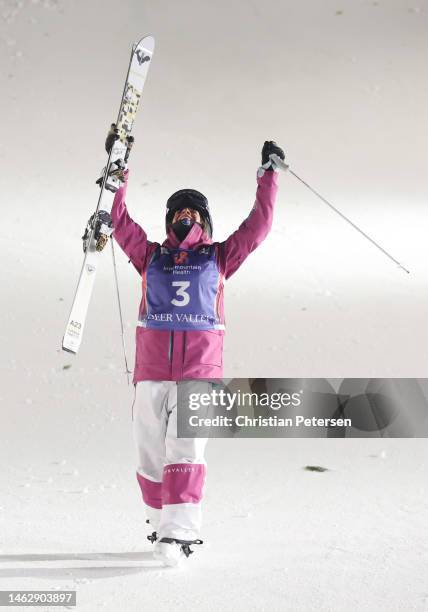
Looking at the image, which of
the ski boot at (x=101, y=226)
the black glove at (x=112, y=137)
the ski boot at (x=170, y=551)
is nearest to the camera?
the ski boot at (x=170, y=551)

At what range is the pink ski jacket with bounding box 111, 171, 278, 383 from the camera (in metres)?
1.85

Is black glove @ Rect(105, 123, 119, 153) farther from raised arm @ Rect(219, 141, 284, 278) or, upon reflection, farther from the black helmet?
raised arm @ Rect(219, 141, 284, 278)

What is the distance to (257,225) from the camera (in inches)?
75.6

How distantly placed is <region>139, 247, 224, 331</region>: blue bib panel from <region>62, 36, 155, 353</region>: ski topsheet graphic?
0.15 metres

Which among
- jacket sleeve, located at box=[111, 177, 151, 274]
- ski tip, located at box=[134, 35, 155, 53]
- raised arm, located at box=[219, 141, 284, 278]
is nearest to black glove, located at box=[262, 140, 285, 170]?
raised arm, located at box=[219, 141, 284, 278]

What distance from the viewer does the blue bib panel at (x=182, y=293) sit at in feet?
6.12

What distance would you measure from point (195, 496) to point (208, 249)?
1.72 ft

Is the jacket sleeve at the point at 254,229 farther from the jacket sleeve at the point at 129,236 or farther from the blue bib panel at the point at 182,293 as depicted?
the jacket sleeve at the point at 129,236

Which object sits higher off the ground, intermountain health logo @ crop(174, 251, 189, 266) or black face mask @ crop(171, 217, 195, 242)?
black face mask @ crop(171, 217, 195, 242)

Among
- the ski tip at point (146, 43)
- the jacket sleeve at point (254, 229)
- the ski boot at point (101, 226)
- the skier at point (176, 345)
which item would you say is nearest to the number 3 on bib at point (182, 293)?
the skier at point (176, 345)

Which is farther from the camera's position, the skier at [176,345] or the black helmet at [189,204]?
the black helmet at [189,204]

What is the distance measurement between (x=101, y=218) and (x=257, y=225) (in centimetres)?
34

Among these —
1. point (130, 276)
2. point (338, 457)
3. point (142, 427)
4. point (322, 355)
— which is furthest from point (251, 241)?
point (130, 276)

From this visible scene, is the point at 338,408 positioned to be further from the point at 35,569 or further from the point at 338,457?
the point at 35,569
